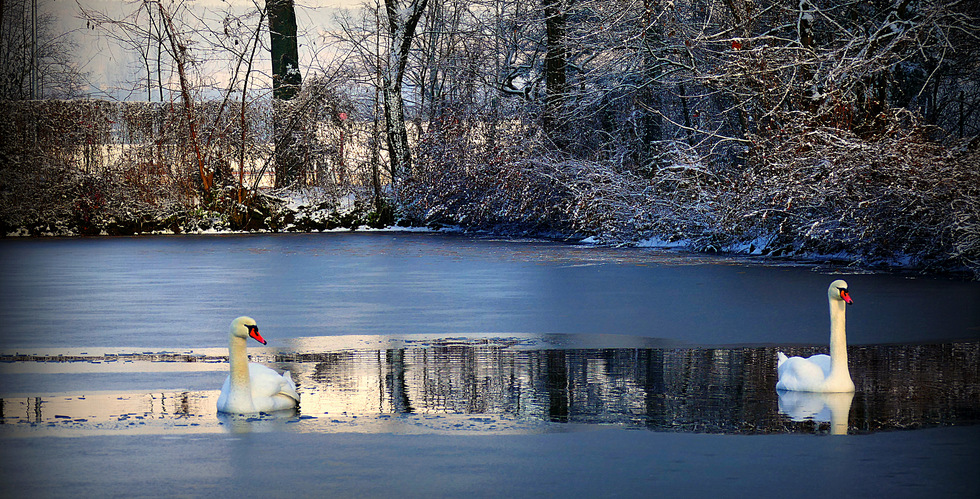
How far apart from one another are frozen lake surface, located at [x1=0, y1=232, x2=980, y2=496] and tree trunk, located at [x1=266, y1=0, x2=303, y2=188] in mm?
11513

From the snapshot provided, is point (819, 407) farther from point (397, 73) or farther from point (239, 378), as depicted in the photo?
point (397, 73)

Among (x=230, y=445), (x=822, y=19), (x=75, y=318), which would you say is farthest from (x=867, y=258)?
(x=230, y=445)

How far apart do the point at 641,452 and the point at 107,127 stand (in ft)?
77.2

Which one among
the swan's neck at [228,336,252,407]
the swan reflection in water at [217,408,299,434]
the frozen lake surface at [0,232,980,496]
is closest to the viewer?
the frozen lake surface at [0,232,980,496]

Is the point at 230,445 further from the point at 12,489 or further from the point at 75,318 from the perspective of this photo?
the point at 75,318

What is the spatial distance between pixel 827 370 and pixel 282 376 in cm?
367

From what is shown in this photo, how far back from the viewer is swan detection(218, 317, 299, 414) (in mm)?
7352

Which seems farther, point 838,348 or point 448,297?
point 448,297

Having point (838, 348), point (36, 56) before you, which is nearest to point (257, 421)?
point (838, 348)

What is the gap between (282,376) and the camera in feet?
25.8

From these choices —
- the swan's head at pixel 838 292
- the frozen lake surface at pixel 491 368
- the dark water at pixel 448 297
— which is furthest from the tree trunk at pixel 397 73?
the swan's head at pixel 838 292

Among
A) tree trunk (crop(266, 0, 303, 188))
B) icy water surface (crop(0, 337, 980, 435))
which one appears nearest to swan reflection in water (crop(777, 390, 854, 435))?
icy water surface (crop(0, 337, 980, 435))

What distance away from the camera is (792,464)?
613 centimetres

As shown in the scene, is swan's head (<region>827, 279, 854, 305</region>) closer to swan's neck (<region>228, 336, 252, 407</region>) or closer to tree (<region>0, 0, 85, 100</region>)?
swan's neck (<region>228, 336, 252, 407</region>)
